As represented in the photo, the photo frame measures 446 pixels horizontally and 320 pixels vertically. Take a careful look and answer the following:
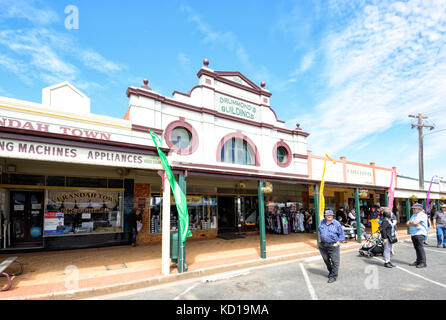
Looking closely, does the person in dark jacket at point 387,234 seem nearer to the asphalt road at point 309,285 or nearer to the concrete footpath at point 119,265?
the asphalt road at point 309,285

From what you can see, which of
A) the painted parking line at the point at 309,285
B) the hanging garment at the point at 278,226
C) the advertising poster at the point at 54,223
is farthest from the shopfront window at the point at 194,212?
the painted parking line at the point at 309,285

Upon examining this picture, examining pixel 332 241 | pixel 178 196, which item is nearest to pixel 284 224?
pixel 332 241

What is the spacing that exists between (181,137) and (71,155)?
20.8 ft

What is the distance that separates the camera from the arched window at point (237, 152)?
13328mm

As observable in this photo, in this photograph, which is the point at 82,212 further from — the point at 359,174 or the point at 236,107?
the point at 359,174

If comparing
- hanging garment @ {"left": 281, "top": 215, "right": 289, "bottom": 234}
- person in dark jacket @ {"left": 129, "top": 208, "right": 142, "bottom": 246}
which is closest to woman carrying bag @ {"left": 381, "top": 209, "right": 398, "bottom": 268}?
hanging garment @ {"left": 281, "top": 215, "right": 289, "bottom": 234}

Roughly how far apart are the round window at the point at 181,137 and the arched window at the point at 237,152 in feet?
6.36

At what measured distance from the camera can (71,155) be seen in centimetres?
602

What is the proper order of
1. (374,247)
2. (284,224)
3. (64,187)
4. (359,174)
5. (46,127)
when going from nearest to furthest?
1. (46,127)
2. (374,247)
3. (64,187)
4. (284,224)
5. (359,174)

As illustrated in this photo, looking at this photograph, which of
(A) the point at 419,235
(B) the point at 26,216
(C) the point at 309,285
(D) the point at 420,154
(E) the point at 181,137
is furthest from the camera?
(D) the point at 420,154

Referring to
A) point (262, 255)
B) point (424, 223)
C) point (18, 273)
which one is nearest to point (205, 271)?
point (262, 255)

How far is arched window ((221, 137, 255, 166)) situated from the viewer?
1333 centimetres
